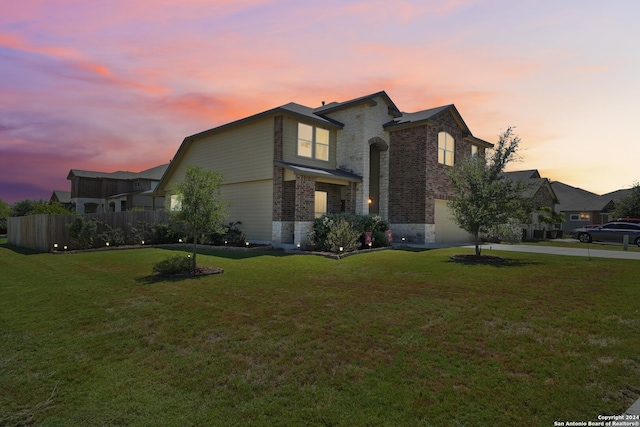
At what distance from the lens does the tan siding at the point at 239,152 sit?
788 inches

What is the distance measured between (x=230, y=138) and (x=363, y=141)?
844 cm

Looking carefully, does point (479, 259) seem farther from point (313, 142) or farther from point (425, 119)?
point (313, 142)

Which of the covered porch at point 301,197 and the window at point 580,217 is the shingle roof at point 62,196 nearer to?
the covered porch at point 301,197

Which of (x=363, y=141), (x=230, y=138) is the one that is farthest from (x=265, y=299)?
(x=230, y=138)

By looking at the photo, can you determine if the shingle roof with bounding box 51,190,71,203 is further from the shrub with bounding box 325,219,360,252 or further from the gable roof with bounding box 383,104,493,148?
the shrub with bounding box 325,219,360,252

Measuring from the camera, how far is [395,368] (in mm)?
4496

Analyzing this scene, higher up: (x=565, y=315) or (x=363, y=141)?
(x=363, y=141)

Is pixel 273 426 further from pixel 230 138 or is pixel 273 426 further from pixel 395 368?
pixel 230 138

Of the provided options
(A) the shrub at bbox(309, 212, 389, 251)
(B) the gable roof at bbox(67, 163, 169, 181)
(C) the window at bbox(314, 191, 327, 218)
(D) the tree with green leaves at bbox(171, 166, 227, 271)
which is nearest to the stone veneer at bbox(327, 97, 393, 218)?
(C) the window at bbox(314, 191, 327, 218)

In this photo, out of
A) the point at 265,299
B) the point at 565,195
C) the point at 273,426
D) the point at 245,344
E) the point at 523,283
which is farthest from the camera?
the point at 565,195

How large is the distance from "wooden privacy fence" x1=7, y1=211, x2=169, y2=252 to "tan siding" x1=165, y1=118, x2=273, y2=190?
14.6ft

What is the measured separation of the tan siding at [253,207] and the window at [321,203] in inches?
106

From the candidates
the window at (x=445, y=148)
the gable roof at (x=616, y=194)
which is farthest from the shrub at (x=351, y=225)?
the gable roof at (x=616, y=194)

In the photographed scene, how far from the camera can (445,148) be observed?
22.9 m
